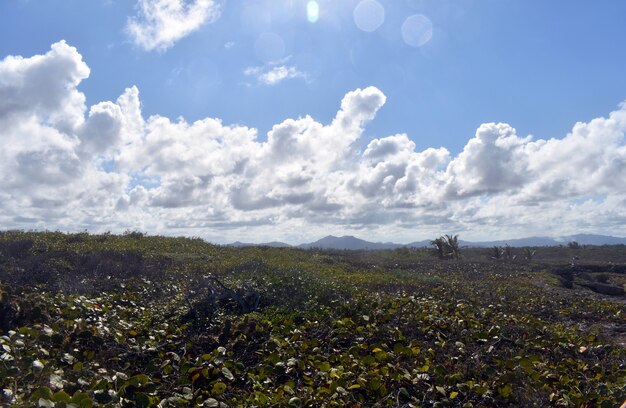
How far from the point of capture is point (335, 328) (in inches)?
298

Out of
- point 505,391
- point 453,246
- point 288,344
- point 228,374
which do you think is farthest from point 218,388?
point 453,246

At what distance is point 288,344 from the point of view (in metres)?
6.45

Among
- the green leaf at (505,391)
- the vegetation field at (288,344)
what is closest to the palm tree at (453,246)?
the vegetation field at (288,344)

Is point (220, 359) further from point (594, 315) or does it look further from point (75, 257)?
point (75, 257)

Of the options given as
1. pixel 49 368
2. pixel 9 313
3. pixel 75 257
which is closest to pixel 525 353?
pixel 49 368

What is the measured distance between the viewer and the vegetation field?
4.80 meters

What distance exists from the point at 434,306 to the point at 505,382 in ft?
13.5

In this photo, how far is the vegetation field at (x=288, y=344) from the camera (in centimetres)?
480

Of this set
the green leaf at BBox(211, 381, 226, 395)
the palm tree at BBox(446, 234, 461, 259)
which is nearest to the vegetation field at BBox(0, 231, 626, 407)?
the green leaf at BBox(211, 381, 226, 395)

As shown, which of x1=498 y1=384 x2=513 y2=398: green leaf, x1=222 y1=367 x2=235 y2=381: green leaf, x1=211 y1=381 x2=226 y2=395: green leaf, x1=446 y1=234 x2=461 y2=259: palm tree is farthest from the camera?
x1=446 y1=234 x2=461 y2=259: palm tree

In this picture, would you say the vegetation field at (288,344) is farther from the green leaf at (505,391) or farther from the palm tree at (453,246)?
the palm tree at (453,246)

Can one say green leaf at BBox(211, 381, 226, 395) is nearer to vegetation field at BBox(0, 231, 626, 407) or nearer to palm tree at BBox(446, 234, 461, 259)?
vegetation field at BBox(0, 231, 626, 407)

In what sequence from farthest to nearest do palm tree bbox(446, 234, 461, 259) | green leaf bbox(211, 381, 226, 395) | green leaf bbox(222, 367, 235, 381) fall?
1. palm tree bbox(446, 234, 461, 259)
2. green leaf bbox(222, 367, 235, 381)
3. green leaf bbox(211, 381, 226, 395)

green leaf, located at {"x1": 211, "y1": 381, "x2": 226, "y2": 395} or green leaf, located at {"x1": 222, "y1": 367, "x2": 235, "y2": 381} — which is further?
green leaf, located at {"x1": 222, "y1": 367, "x2": 235, "y2": 381}
